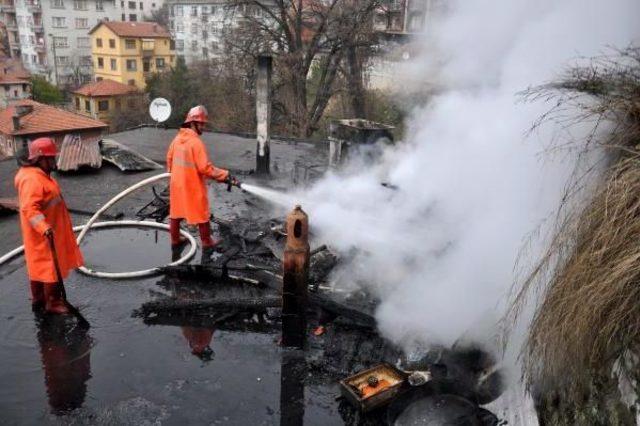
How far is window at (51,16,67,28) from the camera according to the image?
2395 inches

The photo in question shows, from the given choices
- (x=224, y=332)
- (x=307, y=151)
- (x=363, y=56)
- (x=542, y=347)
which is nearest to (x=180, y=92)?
(x=363, y=56)

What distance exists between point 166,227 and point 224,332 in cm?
305

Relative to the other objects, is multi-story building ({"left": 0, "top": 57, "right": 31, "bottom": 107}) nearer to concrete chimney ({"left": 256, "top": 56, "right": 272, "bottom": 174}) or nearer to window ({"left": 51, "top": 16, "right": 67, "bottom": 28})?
window ({"left": 51, "top": 16, "right": 67, "bottom": 28})

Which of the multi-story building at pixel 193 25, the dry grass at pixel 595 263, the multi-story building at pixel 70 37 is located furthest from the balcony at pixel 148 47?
the dry grass at pixel 595 263

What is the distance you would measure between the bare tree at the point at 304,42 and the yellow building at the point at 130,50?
115 feet

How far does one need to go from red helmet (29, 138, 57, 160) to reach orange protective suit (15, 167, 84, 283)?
144 millimetres

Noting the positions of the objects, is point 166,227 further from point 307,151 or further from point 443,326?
point 307,151

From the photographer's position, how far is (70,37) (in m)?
62.8

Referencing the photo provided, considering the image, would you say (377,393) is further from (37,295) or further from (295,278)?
(37,295)

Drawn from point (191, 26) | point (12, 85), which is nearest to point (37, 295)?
point (12, 85)

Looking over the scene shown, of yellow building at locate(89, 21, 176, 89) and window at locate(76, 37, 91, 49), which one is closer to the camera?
yellow building at locate(89, 21, 176, 89)

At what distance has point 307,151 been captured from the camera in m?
13.9

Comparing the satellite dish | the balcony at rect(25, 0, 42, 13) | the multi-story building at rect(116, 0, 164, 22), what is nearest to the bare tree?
the satellite dish

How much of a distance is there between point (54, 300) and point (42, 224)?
997 millimetres
